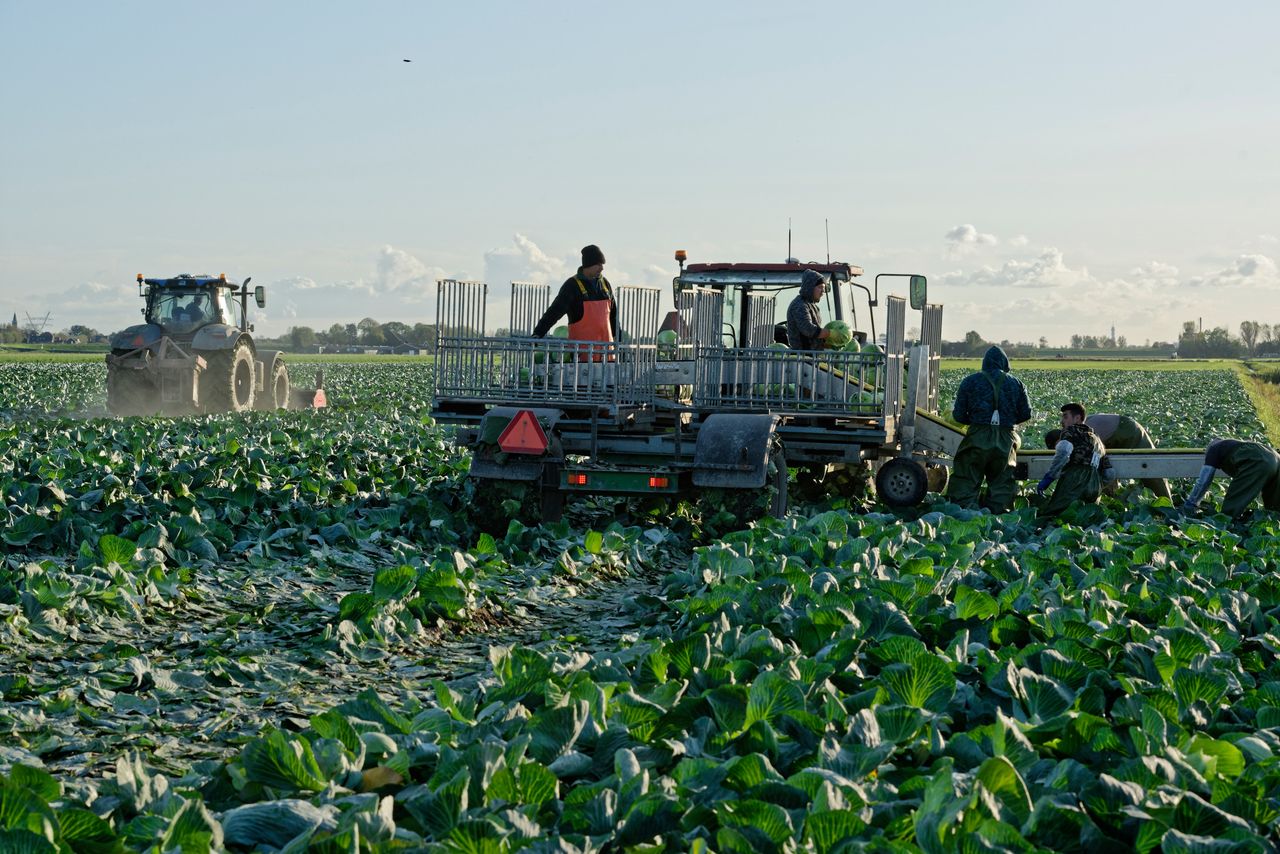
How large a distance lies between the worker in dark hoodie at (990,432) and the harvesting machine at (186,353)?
14850mm

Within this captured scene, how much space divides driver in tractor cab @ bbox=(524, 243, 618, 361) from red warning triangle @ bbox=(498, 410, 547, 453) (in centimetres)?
96

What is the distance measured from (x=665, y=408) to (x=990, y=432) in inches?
124

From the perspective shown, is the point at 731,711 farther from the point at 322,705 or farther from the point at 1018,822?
the point at 322,705

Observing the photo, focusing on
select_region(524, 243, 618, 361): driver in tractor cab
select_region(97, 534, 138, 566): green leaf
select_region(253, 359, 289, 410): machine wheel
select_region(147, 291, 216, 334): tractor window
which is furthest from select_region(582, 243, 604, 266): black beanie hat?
select_region(253, 359, 289, 410): machine wheel

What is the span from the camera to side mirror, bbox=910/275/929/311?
11.7m

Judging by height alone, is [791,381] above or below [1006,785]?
above

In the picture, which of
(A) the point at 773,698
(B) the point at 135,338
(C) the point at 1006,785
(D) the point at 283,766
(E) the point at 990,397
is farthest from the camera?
(B) the point at 135,338

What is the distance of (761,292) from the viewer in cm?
1295

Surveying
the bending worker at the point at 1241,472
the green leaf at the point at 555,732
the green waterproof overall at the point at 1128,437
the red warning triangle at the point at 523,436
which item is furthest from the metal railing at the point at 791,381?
the green leaf at the point at 555,732

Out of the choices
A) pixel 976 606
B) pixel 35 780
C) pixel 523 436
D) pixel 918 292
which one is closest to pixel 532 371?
pixel 523 436

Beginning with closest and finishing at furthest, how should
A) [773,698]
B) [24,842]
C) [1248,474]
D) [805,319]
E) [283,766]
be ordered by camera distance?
[24,842], [283,766], [773,698], [1248,474], [805,319]

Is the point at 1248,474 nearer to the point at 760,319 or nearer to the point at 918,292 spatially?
the point at 918,292

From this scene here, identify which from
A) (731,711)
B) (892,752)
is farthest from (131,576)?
(892,752)

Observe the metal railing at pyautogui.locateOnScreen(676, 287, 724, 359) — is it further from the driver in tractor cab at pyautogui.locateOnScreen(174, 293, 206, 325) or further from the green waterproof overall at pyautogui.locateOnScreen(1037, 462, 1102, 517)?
the driver in tractor cab at pyautogui.locateOnScreen(174, 293, 206, 325)
